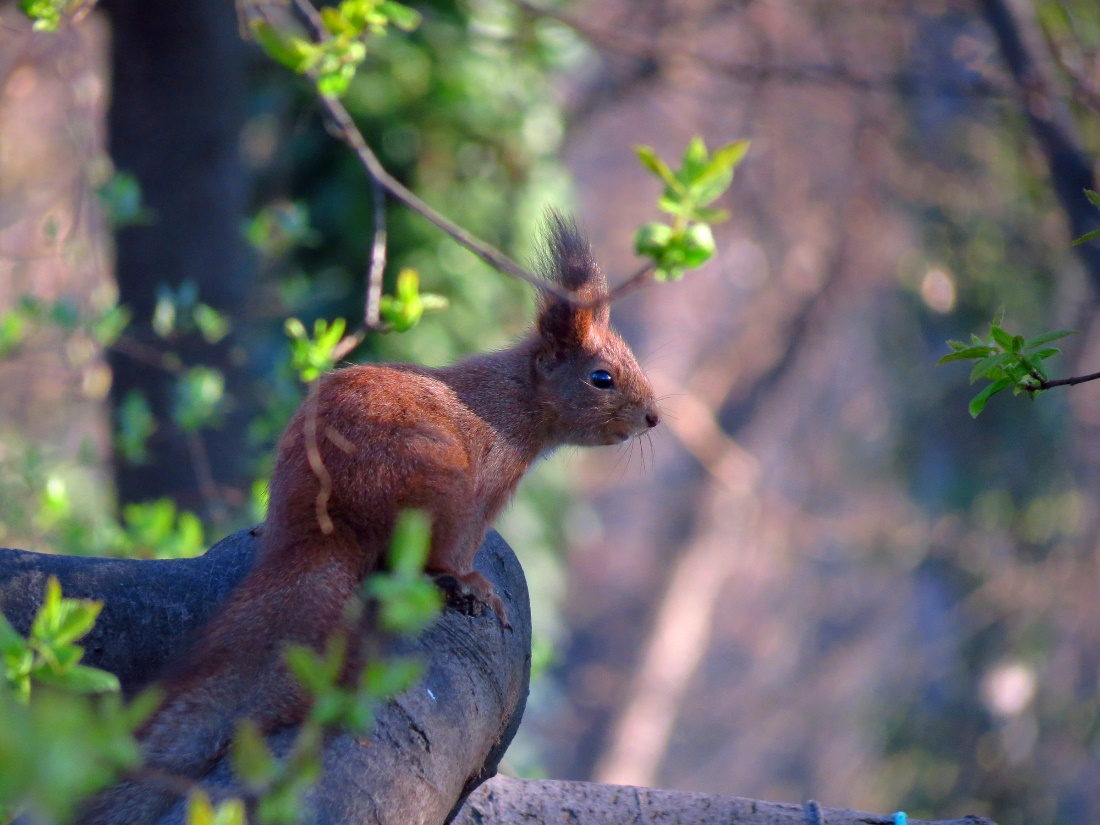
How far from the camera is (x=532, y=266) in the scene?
285cm

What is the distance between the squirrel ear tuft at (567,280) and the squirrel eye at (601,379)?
0.08 m

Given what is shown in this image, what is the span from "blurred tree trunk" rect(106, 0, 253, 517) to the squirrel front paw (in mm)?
2596

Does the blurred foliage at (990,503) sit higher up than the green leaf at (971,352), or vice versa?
the green leaf at (971,352)

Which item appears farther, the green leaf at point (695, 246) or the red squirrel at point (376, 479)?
the green leaf at point (695, 246)

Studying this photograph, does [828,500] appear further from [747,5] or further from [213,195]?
[213,195]

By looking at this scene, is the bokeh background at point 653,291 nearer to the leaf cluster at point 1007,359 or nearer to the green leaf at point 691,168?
the green leaf at point 691,168

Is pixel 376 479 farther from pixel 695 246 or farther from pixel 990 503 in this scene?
pixel 990 503

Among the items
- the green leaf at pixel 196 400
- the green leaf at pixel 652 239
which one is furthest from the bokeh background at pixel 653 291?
the green leaf at pixel 652 239

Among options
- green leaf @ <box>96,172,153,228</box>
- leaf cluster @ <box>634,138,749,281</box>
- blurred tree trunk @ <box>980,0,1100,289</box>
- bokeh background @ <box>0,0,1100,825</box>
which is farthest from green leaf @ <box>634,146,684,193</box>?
blurred tree trunk @ <box>980,0,1100,289</box>

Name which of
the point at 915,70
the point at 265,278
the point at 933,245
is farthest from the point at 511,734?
the point at 933,245

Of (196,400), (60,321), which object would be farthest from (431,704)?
(60,321)

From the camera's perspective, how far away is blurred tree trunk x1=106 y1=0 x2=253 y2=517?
4332 millimetres

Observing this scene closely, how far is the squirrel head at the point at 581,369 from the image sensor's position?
2459 mm

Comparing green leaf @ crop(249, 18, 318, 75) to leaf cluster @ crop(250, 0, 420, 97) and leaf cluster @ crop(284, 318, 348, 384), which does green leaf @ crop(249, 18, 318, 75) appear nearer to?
leaf cluster @ crop(250, 0, 420, 97)
